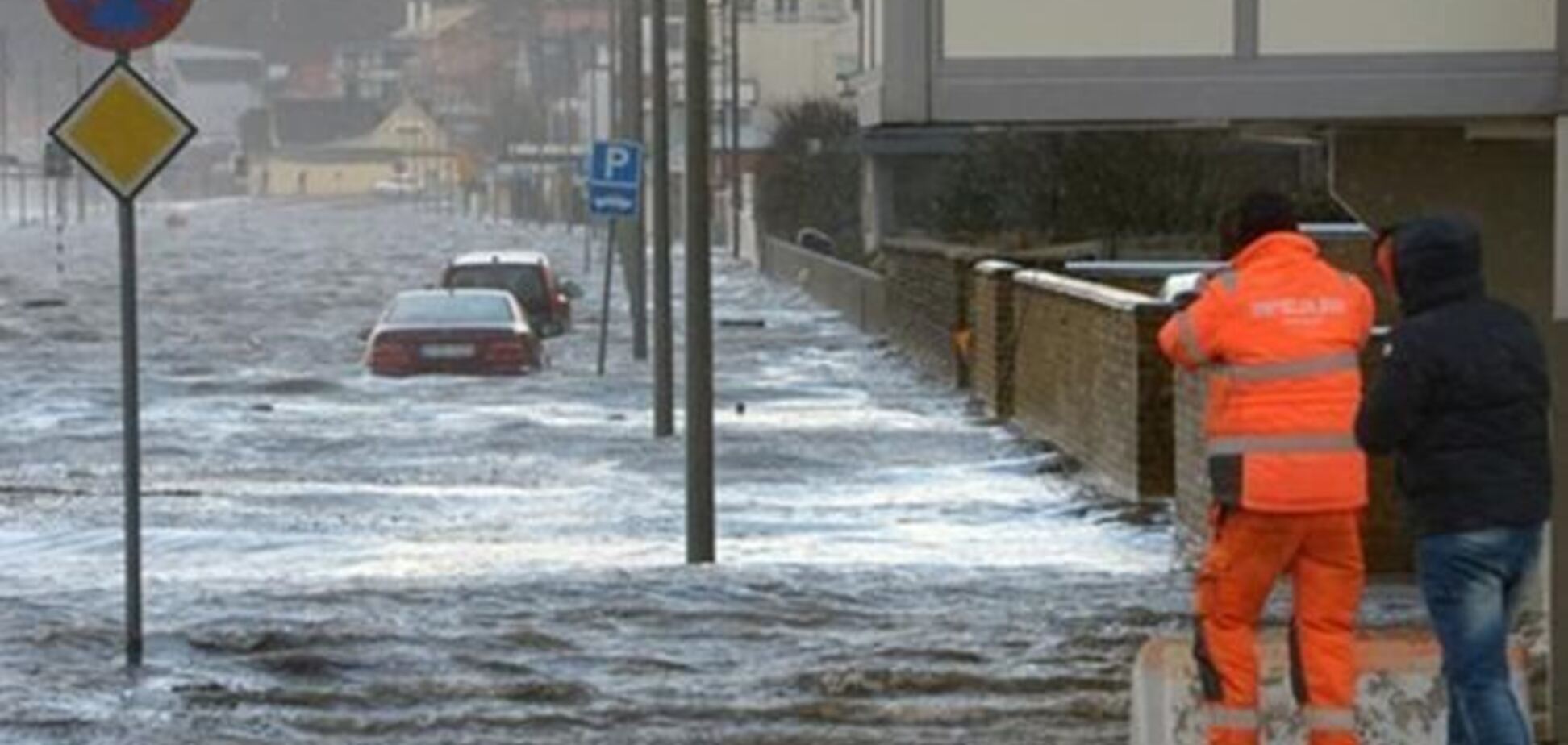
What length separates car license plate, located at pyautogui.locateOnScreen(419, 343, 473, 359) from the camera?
42031mm

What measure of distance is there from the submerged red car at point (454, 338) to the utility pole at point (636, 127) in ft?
7.40

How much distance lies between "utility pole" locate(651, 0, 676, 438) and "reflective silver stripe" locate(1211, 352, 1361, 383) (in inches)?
668

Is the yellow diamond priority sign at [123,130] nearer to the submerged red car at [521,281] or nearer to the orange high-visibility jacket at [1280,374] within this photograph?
the orange high-visibility jacket at [1280,374]

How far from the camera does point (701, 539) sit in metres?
19.9

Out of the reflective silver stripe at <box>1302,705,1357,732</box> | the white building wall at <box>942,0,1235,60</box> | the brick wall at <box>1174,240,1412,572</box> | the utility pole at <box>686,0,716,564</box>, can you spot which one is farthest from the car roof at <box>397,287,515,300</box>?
the reflective silver stripe at <box>1302,705,1357,732</box>

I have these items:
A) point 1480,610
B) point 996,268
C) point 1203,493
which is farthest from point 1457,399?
point 996,268

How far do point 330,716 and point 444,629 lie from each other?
2.63 metres

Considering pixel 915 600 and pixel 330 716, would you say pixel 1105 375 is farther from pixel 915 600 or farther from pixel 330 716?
pixel 330 716

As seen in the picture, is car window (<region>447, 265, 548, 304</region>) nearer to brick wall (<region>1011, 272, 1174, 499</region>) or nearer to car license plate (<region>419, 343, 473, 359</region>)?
car license plate (<region>419, 343, 473, 359</region>)

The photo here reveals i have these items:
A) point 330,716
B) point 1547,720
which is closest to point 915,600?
point 330,716

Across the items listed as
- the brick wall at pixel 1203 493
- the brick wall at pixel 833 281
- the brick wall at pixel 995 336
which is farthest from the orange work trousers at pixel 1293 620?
the brick wall at pixel 833 281

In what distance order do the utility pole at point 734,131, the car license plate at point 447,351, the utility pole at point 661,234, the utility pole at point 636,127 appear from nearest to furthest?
the utility pole at point 661,234 → the car license plate at point 447,351 → the utility pole at point 636,127 → the utility pole at point 734,131

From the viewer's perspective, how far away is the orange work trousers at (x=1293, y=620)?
10.4m

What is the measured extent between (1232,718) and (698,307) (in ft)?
32.8
